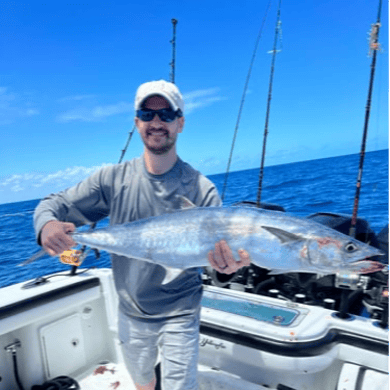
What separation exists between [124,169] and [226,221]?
0.83 metres

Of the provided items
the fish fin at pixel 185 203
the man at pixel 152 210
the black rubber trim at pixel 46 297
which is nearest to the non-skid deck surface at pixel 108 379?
the black rubber trim at pixel 46 297

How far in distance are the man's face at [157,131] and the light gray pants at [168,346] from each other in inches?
43.0

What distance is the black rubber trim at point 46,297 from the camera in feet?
9.28

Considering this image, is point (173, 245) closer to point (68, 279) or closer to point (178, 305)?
point (178, 305)

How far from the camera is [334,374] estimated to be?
104 inches

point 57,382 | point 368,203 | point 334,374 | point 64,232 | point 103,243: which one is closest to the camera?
point 64,232

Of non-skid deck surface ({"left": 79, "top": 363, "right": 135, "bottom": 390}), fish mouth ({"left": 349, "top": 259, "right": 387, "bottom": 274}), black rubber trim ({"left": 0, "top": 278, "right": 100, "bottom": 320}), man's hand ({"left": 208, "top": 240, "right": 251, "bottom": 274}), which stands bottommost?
non-skid deck surface ({"left": 79, "top": 363, "right": 135, "bottom": 390})

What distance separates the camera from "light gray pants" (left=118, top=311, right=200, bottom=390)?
7.35 ft

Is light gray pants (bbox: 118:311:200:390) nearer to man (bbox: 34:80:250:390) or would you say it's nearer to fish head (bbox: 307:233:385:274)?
man (bbox: 34:80:250:390)

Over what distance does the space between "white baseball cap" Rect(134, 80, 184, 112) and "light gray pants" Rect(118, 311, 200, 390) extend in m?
1.36

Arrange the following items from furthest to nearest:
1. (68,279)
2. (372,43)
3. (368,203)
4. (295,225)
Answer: (368,203), (372,43), (68,279), (295,225)

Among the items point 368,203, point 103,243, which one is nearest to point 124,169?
point 103,243

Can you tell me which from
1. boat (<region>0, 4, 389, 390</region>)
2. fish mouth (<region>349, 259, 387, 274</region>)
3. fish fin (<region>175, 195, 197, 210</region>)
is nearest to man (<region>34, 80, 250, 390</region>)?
fish fin (<region>175, 195, 197, 210</region>)

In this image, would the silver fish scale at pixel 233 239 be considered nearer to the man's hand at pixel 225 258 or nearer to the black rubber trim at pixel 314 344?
the man's hand at pixel 225 258
